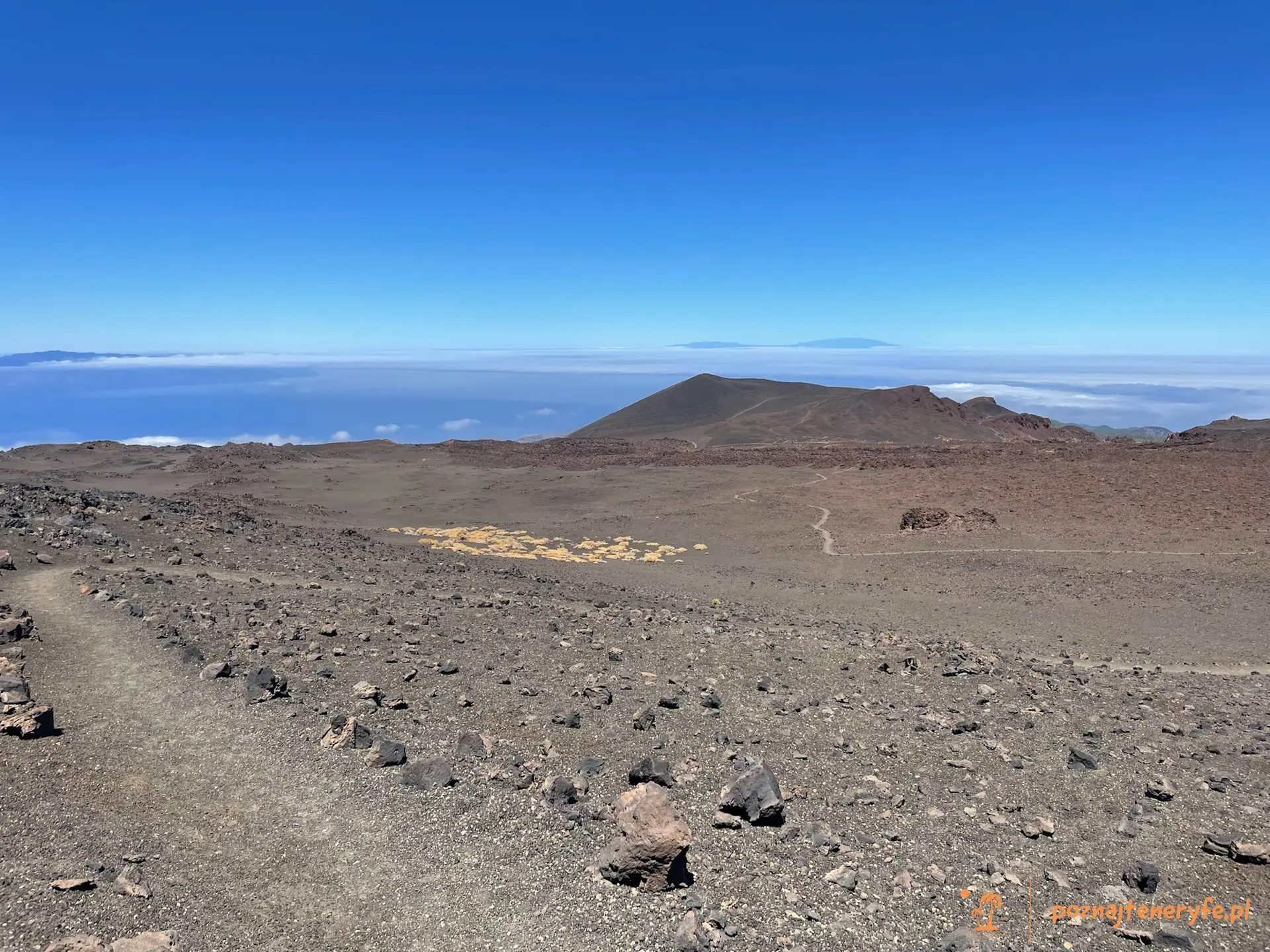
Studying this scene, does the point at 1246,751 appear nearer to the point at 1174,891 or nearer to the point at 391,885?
the point at 1174,891

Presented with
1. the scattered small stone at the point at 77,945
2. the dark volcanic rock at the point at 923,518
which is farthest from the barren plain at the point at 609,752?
the dark volcanic rock at the point at 923,518

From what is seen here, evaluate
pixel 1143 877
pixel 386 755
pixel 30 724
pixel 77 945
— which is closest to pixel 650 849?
pixel 386 755

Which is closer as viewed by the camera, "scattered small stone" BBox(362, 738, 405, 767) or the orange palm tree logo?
the orange palm tree logo

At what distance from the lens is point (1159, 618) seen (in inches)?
511

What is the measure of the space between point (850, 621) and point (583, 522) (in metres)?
13.3

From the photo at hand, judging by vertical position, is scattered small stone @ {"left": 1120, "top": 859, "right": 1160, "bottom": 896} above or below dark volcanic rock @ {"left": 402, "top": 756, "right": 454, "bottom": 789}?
below

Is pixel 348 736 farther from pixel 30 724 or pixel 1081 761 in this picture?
pixel 1081 761

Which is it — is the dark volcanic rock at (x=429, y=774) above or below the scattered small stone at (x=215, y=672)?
below

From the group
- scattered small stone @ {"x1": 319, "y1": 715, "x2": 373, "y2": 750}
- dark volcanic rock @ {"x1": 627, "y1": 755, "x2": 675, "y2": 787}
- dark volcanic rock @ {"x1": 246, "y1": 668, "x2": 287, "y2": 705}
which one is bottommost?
dark volcanic rock @ {"x1": 627, "y1": 755, "x2": 675, "y2": 787}

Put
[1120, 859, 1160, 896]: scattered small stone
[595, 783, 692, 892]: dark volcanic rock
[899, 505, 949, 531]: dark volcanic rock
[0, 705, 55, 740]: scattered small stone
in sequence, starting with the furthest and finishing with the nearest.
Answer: [899, 505, 949, 531]: dark volcanic rock, [0, 705, 55, 740]: scattered small stone, [1120, 859, 1160, 896]: scattered small stone, [595, 783, 692, 892]: dark volcanic rock

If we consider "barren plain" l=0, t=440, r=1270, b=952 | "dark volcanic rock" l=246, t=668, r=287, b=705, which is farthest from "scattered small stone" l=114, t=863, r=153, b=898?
"dark volcanic rock" l=246, t=668, r=287, b=705

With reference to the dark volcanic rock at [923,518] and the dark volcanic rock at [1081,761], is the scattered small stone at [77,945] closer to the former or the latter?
the dark volcanic rock at [1081,761]

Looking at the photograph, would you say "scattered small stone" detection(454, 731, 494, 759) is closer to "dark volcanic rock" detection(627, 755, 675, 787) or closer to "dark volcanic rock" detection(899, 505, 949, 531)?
"dark volcanic rock" detection(627, 755, 675, 787)

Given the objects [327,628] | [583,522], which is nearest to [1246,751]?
[327,628]
